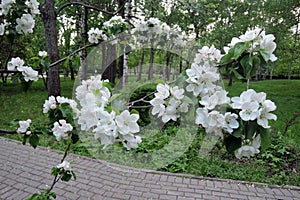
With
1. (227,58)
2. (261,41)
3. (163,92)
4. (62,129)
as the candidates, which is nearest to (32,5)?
(62,129)

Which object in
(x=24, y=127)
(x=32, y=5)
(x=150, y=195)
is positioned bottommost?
(x=150, y=195)

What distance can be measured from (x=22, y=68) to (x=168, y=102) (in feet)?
2.93


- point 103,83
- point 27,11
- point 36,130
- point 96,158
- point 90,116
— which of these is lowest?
point 96,158

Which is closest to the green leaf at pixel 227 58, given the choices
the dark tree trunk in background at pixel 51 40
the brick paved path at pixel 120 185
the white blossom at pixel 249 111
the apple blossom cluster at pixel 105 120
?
the white blossom at pixel 249 111

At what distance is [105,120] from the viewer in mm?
805

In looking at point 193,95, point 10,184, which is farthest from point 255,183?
point 10,184

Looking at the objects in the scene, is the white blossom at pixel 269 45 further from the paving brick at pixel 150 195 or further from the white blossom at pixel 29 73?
the paving brick at pixel 150 195

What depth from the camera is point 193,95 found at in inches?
38.6

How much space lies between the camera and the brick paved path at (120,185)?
8.91 feet

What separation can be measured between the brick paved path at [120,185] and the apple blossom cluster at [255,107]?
2117 mm

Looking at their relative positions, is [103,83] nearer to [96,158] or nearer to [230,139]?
[230,139]

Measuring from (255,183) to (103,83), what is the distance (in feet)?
9.37

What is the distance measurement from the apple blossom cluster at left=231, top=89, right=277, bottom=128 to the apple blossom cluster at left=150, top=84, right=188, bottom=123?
0.21m

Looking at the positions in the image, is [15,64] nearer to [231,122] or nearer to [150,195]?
[231,122]
